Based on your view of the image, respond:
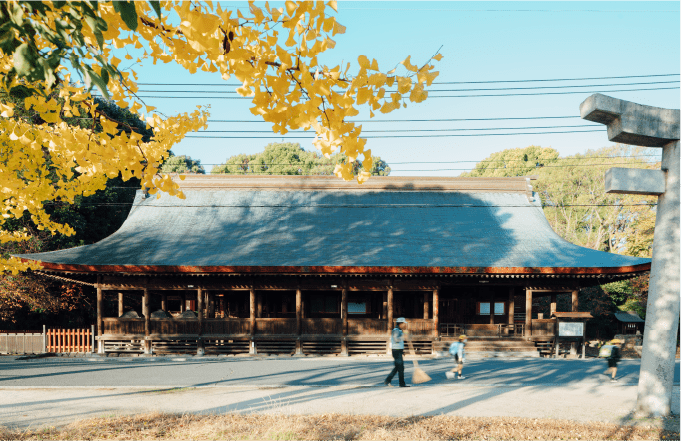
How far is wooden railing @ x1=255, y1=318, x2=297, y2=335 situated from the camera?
1638 cm

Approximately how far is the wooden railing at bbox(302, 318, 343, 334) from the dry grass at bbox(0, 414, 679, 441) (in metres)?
9.24

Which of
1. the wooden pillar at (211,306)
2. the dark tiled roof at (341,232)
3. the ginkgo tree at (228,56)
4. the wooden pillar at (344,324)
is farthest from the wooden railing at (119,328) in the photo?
the ginkgo tree at (228,56)

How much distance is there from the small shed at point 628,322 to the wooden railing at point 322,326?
51.8 feet

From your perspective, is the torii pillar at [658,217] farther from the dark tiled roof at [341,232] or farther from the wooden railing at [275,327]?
the wooden railing at [275,327]

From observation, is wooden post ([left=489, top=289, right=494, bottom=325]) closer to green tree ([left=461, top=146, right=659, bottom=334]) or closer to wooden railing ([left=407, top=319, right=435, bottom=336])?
wooden railing ([left=407, top=319, right=435, bottom=336])

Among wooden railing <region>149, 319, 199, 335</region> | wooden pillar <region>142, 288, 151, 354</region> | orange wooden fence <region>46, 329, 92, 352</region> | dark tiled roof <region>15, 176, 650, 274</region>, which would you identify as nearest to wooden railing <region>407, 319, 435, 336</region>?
dark tiled roof <region>15, 176, 650, 274</region>

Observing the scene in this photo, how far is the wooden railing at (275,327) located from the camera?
1638 centimetres

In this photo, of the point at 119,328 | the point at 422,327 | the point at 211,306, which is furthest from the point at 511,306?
the point at 119,328

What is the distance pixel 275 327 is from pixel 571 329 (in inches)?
426

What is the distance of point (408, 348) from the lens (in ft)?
53.3

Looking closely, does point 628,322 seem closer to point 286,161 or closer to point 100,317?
point 100,317

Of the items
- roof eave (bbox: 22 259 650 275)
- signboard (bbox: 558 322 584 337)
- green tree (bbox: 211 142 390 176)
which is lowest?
signboard (bbox: 558 322 584 337)

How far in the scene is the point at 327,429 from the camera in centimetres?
630

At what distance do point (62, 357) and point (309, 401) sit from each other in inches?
488
